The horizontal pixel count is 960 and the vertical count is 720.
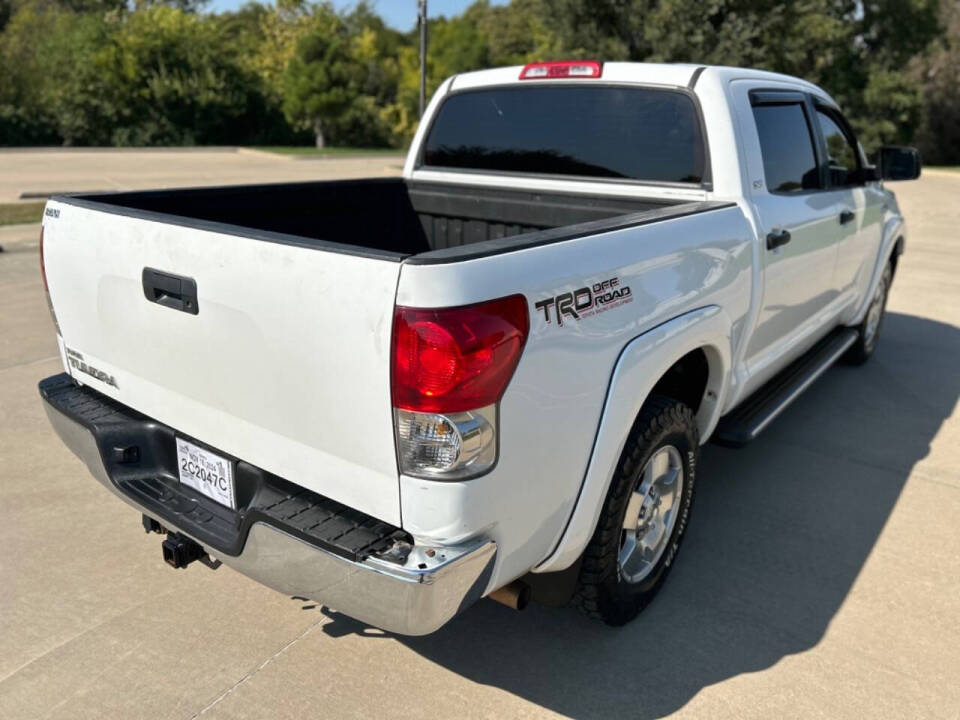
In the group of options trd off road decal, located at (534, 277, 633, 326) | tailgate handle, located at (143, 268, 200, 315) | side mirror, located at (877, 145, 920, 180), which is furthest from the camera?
side mirror, located at (877, 145, 920, 180)

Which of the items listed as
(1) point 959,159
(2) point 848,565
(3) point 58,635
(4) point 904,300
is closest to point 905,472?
(2) point 848,565

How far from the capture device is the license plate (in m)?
2.39

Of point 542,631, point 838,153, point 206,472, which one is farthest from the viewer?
point 838,153

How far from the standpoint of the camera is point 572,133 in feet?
12.4

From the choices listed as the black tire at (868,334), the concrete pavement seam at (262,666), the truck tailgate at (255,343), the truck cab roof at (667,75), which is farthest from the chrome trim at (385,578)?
the black tire at (868,334)

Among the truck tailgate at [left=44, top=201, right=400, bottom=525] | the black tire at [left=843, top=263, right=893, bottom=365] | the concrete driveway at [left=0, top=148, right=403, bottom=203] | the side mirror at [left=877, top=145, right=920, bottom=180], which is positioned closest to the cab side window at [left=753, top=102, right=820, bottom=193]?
the side mirror at [left=877, top=145, right=920, bottom=180]

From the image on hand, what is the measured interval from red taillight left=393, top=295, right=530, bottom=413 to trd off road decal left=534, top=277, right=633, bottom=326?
0.51ft

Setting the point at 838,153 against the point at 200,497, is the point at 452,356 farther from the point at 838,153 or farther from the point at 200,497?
the point at 838,153

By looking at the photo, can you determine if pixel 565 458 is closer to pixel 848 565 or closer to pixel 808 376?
pixel 848 565

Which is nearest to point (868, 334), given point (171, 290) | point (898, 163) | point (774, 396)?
point (898, 163)

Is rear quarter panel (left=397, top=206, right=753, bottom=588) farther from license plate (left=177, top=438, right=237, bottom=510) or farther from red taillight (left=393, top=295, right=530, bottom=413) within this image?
license plate (left=177, top=438, right=237, bottom=510)

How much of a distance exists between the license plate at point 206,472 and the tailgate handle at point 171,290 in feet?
1.47

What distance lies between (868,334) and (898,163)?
145cm

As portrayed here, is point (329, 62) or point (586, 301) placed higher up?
point (329, 62)
